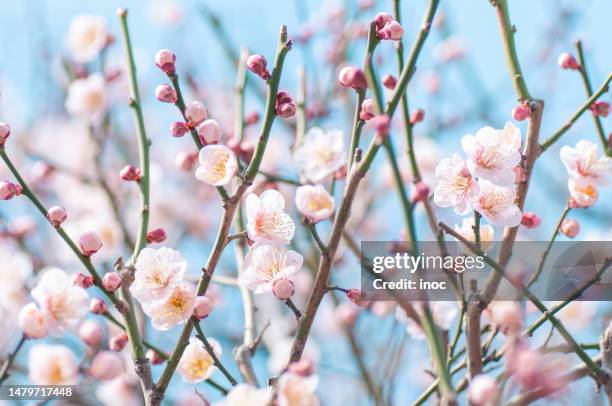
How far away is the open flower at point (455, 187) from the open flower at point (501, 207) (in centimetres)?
3

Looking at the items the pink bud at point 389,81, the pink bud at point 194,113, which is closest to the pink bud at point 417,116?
the pink bud at point 389,81

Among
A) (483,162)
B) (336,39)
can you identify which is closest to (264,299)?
(336,39)

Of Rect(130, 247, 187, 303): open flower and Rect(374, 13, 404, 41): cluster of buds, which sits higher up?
Rect(374, 13, 404, 41): cluster of buds

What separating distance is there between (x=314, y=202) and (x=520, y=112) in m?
0.52

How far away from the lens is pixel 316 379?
1.29 meters

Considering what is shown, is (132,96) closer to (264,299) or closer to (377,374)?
(377,374)

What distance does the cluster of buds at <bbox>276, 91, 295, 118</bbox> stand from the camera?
60.3 inches

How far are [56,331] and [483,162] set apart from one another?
99 cm

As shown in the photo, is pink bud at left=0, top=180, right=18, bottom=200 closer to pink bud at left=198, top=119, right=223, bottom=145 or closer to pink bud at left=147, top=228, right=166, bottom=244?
pink bud at left=147, top=228, right=166, bottom=244

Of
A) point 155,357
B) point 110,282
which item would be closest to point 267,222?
point 110,282

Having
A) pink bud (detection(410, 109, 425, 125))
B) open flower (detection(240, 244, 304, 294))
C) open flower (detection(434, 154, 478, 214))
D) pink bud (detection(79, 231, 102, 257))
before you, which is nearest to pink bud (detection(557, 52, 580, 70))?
pink bud (detection(410, 109, 425, 125))

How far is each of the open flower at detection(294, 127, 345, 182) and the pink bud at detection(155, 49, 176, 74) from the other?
642 millimetres

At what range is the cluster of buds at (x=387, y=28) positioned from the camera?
5.19 feet

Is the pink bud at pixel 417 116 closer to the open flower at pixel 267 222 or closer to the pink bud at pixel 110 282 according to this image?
the open flower at pixel 267 222
